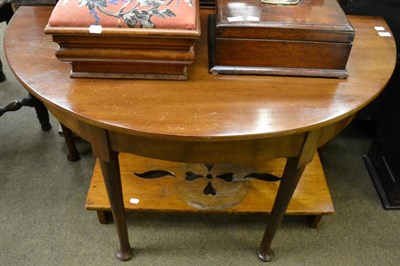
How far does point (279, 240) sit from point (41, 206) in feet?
2.67

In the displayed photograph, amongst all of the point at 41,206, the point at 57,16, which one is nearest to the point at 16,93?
the point at 41,206

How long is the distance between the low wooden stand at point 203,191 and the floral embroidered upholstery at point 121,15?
63cm

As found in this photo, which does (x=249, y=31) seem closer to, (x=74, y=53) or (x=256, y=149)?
(x=256, y=149)

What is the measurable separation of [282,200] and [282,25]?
428mm

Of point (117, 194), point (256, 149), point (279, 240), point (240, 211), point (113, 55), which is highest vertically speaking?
point (113, 55)

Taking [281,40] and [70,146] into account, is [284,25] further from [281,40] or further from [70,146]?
[70,146]

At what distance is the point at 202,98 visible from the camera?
76 centimetres

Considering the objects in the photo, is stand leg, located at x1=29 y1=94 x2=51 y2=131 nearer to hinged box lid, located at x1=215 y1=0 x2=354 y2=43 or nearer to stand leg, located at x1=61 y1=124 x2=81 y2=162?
stand leg, located at x1=61 y1=124 x2=81 y2=162

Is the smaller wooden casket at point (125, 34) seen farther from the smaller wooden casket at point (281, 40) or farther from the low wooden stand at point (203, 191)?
the low wooden stand at point (203, 191)

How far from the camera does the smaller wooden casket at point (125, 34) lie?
2.36 ft

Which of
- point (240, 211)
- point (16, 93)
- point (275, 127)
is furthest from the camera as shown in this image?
A: point (16, 93)

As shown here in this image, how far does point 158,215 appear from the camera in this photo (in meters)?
1.33

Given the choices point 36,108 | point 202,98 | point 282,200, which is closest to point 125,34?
point 202,98

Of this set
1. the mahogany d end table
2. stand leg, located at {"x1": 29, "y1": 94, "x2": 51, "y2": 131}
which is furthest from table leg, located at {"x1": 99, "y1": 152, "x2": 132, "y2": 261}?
stand leg, located at {"x1": 29, "y1": 94, "x2": 51, "y2": 131}
